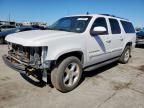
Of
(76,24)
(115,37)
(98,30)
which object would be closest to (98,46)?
(98,30)

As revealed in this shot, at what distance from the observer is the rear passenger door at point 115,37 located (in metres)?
5.80

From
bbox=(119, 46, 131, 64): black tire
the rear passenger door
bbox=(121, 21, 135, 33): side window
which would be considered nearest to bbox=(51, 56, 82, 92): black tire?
the rear passenger door

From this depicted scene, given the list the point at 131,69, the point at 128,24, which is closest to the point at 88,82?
the point at 131,69

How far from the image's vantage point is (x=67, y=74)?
4297 millimetres

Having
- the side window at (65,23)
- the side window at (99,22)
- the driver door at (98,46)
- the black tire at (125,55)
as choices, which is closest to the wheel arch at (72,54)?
the driver door at (98,46)

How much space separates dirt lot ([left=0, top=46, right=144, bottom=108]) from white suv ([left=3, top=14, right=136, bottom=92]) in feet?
1.11

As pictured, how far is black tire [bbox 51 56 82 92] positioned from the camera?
3.99m

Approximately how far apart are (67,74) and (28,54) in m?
1.07

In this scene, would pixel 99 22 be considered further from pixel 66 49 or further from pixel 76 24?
pixel 66 49

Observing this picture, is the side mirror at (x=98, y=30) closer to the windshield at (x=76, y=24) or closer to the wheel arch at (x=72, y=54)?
the windshield at (x=76, y=24)

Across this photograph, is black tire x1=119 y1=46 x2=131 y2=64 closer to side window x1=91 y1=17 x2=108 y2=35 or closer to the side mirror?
side window x1=91 y1=17 x2=108 y2=35

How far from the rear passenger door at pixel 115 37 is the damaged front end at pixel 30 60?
2779 millimetres

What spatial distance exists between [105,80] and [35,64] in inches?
96.4

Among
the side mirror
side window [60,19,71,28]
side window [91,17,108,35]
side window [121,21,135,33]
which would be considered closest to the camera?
the side mirror
